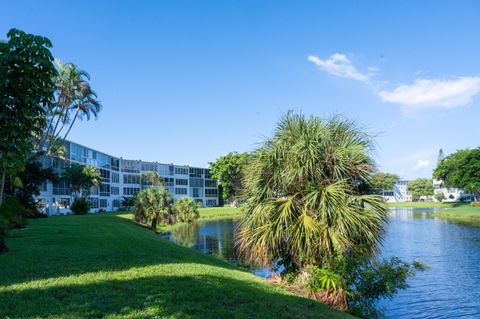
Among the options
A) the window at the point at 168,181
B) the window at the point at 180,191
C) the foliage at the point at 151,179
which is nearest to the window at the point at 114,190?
the foliage at the point at 151,179

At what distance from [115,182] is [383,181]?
208 feet

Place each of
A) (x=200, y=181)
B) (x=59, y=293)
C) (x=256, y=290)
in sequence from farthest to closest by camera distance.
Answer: (x=200, y=181) < (x=256, y=290) < (x=59, y=293)

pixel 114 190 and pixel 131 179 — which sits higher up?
pixel 131 179

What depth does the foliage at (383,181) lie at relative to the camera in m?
11.1

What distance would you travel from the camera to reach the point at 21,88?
8461 millimetres

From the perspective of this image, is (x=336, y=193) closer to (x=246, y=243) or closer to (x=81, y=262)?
(x=246, y=243)

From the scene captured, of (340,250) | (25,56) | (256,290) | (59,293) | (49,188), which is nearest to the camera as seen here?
(59,293)

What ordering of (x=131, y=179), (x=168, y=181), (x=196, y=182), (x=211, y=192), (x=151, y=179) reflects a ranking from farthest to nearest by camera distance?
(x=211, y=192) < (x=196, y=182) < (x=168, y=181) < (x=131, y=179) < (x=151, y=179)

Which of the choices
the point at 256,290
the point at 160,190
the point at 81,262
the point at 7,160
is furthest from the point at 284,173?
the point at 160,190

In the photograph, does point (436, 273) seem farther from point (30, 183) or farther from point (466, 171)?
point (466, 171)

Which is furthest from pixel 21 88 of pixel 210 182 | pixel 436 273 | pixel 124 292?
pixel 210 182

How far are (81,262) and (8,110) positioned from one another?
13.7 ft

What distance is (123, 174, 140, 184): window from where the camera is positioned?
239 feet

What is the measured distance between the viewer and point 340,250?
988cm
